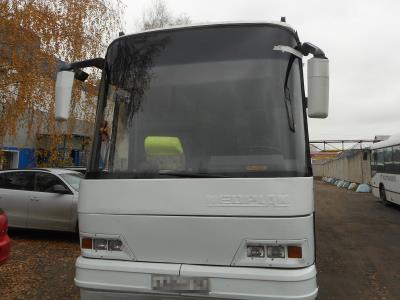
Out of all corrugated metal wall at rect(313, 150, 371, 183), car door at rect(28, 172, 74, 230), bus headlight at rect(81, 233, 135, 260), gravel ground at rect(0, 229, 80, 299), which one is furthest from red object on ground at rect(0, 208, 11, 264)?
corrugated metal wall at rect(313, 150, 371, 183)

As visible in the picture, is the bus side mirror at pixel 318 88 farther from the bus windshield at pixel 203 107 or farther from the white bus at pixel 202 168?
the bus windshield at pixel 203 107

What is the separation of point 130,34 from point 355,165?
27587 millimetres

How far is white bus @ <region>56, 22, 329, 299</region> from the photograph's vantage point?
3.43 meters

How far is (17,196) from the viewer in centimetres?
933

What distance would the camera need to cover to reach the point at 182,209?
359cm

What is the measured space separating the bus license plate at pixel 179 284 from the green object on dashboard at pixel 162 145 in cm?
104

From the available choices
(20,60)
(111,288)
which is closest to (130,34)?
(111,288)

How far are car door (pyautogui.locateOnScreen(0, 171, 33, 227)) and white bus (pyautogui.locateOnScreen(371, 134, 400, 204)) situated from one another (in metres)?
12.2

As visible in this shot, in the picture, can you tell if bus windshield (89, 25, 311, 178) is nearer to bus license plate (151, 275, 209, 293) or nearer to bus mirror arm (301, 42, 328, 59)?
bus mirror arm (301, 42, 328, 59)

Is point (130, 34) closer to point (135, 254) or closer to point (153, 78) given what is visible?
point (153, 78)

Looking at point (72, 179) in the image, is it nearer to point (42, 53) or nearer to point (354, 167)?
point (42, 53)

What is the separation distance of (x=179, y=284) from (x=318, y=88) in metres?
1.97

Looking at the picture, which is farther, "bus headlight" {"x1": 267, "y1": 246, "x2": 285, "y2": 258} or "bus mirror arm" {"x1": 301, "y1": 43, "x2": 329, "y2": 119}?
"bus mirror arm" {"x1": 301, "y1": 43, "x2": 329, "y2": 119}

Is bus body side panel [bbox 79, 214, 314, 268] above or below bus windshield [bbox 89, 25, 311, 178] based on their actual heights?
below
